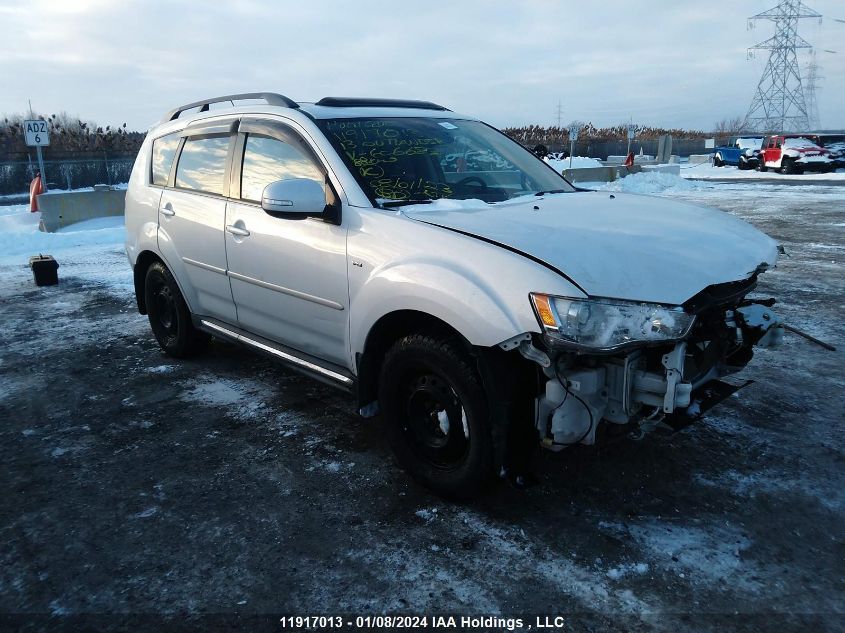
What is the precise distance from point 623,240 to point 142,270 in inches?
163

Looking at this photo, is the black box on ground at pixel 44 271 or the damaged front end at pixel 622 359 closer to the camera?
the damaged front end at pixel 622 359

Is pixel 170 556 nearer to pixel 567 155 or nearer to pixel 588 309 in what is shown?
pixel 588 309

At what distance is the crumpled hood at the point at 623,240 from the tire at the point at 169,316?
255 cm

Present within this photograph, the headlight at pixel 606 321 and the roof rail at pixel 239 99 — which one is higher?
the roof rail at pixel 239 99

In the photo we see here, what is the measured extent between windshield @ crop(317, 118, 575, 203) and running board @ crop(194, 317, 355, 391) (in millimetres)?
964

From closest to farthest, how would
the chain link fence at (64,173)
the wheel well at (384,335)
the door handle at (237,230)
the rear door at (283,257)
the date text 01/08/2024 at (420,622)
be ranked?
the date text 01/08/2024 at (420,622)
the wheel well at (384,335)
the rear door at (283,257)
the door handle at (237,230)
the chain link fence at (64,173)

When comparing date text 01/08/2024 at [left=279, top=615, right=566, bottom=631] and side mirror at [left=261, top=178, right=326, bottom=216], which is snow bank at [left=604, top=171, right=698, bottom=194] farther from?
date text 01/08/2024 at [left=279, top=615, right=566, bottom=631]

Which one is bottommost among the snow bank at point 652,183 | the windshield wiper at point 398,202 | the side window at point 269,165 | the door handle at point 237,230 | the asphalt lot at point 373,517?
the asphalt lot at point 373,517

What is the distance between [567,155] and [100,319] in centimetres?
4161

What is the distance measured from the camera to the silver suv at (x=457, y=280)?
2672 millimetres

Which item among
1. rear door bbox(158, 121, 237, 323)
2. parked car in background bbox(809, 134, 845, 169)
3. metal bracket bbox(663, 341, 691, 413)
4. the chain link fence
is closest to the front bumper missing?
metal bracket bbox(663, 341, 691, 413)

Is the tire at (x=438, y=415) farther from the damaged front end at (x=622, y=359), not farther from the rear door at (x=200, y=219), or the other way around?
the rear door at (x=200, y=219)

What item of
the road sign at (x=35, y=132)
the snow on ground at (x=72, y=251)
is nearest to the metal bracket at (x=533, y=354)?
the snow on ground at (x=72, y=251)

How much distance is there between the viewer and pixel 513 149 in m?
4.61
